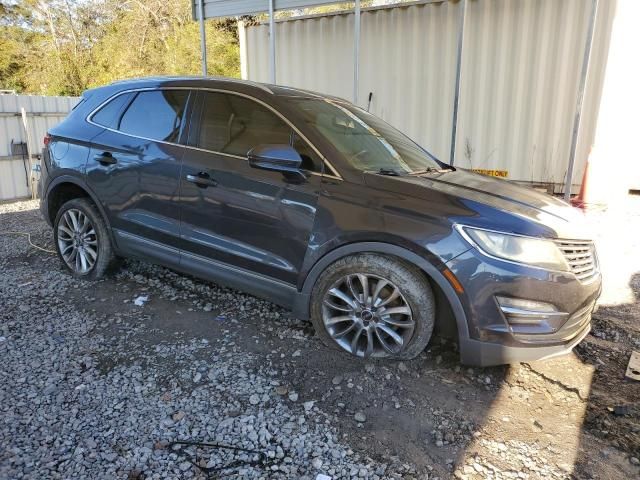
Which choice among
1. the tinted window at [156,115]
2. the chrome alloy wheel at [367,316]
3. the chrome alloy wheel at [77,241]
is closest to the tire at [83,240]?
the chrome alloy wheel at [77,241]

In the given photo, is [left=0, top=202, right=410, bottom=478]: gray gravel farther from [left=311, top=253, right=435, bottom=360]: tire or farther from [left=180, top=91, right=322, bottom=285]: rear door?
[left=180, top=91, right=322, bottom=285]: rear door

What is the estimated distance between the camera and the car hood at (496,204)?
109 inches

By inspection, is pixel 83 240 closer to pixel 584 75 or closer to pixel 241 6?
pixel 241 6

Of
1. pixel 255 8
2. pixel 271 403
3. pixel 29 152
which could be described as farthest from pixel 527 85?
pixel 29 152

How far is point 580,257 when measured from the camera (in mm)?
2900

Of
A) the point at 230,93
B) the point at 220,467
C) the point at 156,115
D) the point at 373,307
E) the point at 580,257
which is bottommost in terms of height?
the point at 220,467

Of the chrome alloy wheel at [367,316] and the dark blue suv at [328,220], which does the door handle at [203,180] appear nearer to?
the dark blue suv at [328,220]

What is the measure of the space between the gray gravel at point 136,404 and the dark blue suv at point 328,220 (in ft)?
1.87

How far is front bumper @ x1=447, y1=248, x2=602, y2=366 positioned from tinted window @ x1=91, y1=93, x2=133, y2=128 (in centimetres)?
298

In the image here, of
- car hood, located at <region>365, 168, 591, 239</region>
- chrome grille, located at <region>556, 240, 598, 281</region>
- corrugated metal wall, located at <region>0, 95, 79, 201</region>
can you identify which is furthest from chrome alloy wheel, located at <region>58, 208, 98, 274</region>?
corrugated metal wall, located at <region>0, 95, 79, 201</region>

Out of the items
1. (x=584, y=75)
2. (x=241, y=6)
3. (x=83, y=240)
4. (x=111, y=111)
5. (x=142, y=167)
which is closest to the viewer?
(x=142, y=167)

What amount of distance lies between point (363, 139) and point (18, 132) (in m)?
7.79

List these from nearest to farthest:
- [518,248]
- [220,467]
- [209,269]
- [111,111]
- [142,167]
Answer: [220,467]
[518,248]
[209,269]
[142,167]
[111,111]

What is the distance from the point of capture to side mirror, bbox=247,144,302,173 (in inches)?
124
